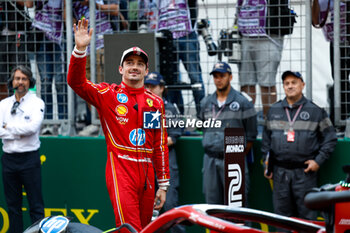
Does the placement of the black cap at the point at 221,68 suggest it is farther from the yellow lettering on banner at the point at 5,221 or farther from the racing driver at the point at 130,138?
the yellow lettering on banner at the point at 5,221

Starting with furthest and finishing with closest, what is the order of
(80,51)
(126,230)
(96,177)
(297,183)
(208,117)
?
(96,177), (208,117), (297,183), (80,51), (126,230)

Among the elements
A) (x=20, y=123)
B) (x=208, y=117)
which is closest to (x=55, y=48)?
(x=20, y=123)

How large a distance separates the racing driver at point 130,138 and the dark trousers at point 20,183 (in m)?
2.32

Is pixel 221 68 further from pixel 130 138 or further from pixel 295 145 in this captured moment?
pixel 130 138

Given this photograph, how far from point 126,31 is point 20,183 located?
2.52 meters

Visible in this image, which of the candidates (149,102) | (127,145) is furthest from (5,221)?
(149,102)

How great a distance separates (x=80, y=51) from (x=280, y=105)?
10.4 feet

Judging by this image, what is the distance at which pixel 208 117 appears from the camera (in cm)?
791

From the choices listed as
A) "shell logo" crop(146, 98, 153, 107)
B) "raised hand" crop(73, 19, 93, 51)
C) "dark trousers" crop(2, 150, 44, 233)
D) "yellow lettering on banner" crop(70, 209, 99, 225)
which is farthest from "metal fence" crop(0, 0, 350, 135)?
"raised hand" crop(73, 19, 93, 51)

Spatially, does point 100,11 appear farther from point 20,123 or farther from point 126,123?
point 126,123

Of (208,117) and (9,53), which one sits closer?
(208,117)

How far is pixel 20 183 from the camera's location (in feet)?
26.5

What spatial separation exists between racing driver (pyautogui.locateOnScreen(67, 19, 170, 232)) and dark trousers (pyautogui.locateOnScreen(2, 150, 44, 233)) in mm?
2318

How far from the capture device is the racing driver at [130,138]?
5.77 m
